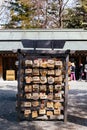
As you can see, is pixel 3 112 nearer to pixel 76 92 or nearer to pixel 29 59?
pixel 29 59

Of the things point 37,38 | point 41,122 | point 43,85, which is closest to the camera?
point 41,122

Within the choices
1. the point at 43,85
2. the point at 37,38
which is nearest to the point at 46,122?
the point at 43,85

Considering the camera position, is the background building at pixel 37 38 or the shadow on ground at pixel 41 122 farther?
the background building at pixel 37 38

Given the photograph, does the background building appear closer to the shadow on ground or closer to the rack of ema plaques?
the shadow on ground

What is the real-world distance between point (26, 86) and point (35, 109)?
30.5 inches

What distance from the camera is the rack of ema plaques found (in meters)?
11.8

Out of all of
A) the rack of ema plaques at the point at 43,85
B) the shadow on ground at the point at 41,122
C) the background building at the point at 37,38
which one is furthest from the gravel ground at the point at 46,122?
the background building at the point at 37,38

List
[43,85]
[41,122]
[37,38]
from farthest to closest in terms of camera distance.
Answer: [37,38] < [43,85] < [41,122]

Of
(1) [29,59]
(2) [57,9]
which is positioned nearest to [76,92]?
(1) [29,59]

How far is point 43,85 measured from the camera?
38.9 feet

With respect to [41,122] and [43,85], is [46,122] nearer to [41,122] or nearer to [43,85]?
[41,122]

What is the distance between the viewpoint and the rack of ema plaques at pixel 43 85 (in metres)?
11.8

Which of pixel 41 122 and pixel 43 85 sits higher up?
pixel 43 85

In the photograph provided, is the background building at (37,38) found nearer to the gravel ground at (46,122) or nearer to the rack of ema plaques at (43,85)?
the gravel ground at (46,122)
